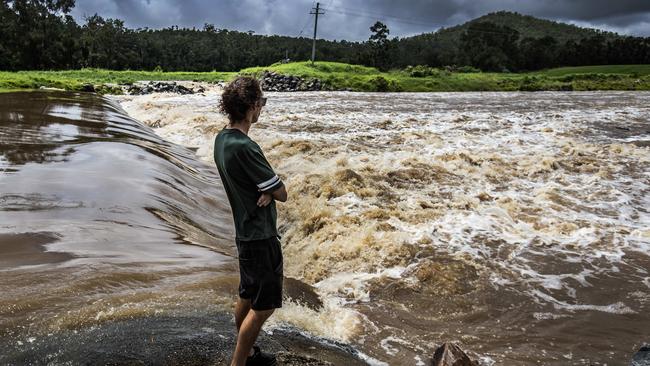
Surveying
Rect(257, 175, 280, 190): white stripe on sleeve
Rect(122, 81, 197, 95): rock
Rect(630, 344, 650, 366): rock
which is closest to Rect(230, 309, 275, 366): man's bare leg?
Rect(257, 175, 280, 190): white stripe on sleeve

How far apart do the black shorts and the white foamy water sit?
138cm

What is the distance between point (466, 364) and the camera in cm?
340

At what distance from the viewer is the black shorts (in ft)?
A: 9.23

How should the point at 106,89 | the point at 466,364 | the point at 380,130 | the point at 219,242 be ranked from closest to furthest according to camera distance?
the point at 466,364 < the point at 219,242 < the point at 380,130 < the point at 106,89

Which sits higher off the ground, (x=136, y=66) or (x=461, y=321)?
(x=136, y=66)

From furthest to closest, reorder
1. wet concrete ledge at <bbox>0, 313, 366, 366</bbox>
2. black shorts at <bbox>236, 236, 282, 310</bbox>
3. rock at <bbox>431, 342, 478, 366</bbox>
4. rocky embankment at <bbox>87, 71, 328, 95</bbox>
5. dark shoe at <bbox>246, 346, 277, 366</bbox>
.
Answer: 1. rocky embankment at <bbox>87, 71, 328, 95</bbox>
2. rock at <bbox>431, 342, 478, 366</bbox>
3. dark shoe at <bbox>246, 346, 277, 366</bbox>
4. wet concrete ledge at <bbox>0, 313, 366, 366</bbox>
5. black shorts at <bbox>236, 236, 282, 310</bbox>

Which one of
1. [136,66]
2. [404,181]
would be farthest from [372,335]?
[136,66]

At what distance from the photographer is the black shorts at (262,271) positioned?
2814 mm

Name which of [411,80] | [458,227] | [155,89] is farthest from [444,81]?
[458,227]

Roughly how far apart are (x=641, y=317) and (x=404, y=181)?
5.49 m

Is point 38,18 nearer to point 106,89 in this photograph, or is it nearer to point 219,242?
point 106,89

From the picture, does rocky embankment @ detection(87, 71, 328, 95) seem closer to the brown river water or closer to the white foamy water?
the white foamy water

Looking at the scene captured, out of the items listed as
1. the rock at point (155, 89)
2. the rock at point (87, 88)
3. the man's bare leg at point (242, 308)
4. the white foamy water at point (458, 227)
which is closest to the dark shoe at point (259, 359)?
the man's bare leg at point (242, 308)

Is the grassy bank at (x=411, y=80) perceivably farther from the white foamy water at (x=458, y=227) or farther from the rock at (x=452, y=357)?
the rock at (x=452, y=357)
